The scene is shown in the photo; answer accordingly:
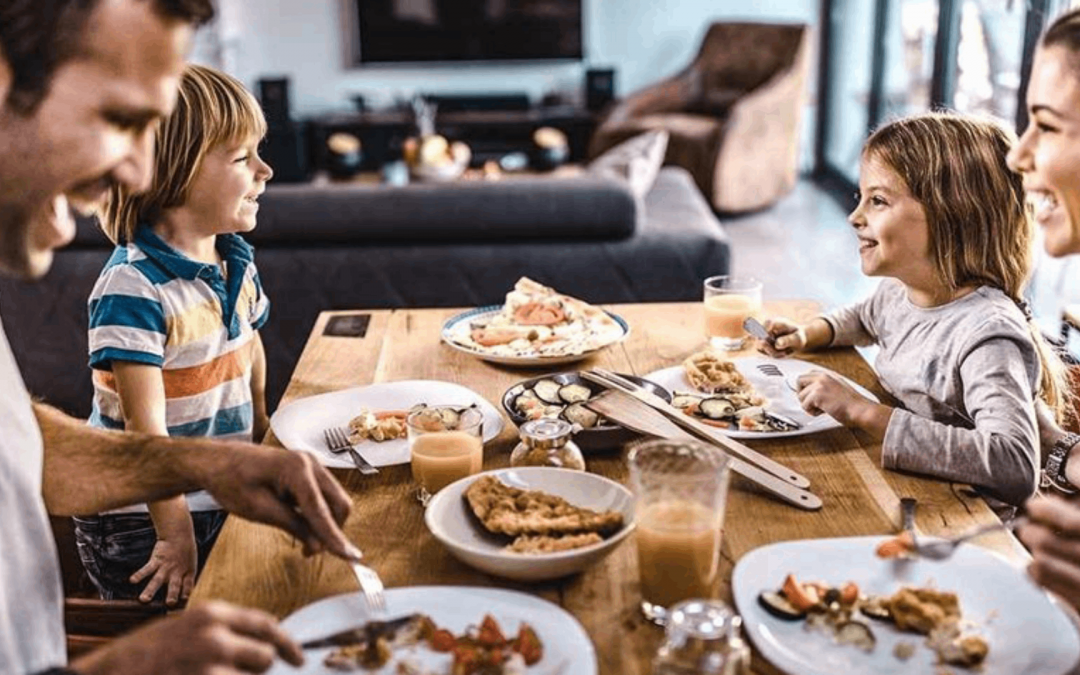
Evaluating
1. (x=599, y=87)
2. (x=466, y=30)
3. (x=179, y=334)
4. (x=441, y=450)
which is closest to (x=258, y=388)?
(x=179, y=334)

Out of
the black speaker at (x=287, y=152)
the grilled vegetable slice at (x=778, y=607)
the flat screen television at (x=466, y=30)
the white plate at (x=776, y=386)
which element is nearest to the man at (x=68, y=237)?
the grilled vegetable slice at (x=778, y=607)

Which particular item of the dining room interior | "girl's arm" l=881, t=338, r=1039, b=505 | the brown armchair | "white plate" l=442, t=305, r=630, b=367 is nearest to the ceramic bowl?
the dining room interior

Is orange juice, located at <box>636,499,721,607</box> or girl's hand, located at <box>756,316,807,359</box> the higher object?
orange juice, located at <box>636,499,721,607</box>

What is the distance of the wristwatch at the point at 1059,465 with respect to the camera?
1830 mm

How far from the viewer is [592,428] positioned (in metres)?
1.65

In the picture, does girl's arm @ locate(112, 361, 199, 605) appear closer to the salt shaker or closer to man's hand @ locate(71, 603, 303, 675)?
man's hand @ locate(71, 603, 303, 675)

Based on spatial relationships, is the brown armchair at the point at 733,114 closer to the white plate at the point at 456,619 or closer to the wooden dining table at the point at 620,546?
the wooden dining table at the point at 620,546

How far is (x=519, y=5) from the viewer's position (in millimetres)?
7699

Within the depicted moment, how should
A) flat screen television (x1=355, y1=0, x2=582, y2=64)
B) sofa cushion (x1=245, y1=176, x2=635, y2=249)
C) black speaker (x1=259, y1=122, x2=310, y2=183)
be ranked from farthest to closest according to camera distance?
flat screen television (x1=355, y1=0, x2=582, y2=64)
black speaker (x1=259, y1=122, x2=310, y2=183)
sofa cushion (x1=245, y1=176, x2=635, y2=249)

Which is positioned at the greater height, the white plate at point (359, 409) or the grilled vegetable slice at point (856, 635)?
the grilled vegetable slice at point (856, 635)

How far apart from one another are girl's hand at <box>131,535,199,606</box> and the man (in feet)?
1.13

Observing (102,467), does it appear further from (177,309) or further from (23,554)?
(177,309)

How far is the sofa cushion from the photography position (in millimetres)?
3443

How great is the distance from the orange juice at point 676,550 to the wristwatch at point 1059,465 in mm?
827
